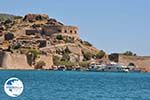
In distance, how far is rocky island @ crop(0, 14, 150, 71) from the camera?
11712 centimetres

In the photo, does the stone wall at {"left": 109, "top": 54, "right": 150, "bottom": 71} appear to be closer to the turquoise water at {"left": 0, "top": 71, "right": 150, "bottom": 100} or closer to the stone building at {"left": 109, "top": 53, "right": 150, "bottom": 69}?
the stone building at {"left": 109, "top": 53, "right": 150, "bottom": 69}

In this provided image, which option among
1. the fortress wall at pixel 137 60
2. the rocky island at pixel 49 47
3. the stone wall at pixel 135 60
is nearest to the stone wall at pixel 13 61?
the rocky island at pixel 49 47

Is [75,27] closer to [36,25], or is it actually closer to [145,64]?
[36,25]

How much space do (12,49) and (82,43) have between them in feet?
79.9

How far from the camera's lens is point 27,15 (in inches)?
5891

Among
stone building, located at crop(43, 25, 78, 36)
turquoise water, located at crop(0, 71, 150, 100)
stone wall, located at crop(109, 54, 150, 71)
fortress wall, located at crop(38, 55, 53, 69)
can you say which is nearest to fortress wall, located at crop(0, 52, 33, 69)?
fortress wall, located at crop(38, 55, 53, 69)

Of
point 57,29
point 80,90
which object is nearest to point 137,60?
point 57,29

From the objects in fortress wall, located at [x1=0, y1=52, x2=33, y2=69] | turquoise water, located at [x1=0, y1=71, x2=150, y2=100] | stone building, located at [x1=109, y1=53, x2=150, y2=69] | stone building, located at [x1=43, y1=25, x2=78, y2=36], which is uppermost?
stone building, located at [x1=43, y1=25, x2=78, y2=36]

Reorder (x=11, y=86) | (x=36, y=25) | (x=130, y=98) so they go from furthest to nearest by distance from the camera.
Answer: (x=36, y=25)
(x=130, y=98)
(x=11, y=86)

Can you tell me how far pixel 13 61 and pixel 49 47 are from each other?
23.5 metres

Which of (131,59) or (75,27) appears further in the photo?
(75,27)

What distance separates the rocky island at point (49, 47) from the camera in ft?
384

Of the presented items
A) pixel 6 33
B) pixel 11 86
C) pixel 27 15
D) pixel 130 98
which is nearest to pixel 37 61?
pixel 6 33

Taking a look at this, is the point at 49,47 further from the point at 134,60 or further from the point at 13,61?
Answer: the point at 13,61
